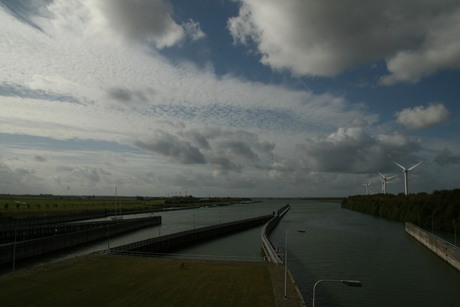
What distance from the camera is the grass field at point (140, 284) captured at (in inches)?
1032

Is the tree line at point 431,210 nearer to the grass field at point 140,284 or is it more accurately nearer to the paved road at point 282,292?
the paved road at point 282,292

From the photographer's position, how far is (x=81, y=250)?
62531 millimetres

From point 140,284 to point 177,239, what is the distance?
42.1 meters

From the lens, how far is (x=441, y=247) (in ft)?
175

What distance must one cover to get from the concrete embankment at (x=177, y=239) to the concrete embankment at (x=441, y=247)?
4546cm

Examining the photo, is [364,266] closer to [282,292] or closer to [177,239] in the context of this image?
[282,292]

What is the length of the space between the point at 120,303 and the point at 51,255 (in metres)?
38.0

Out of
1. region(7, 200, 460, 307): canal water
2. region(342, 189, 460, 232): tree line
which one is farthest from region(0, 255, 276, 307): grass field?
region(342, 189, 460, 232): tree line

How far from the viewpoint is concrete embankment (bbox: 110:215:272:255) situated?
181ft

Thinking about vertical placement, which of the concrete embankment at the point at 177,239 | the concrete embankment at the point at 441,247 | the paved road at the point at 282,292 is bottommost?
the concrete embankment at the point at 177,239

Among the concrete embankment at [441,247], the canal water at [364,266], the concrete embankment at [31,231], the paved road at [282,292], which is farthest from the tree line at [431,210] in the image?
the concrete embankment at [31,231]

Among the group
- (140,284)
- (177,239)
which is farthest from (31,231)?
(140,284)

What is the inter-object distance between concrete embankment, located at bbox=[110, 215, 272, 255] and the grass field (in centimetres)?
1222

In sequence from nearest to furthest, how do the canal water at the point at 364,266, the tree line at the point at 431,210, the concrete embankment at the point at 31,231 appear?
the canal water at the point at 364,266
the concrete embankment at the point at 31,231
the tree line at the point at 431,210
